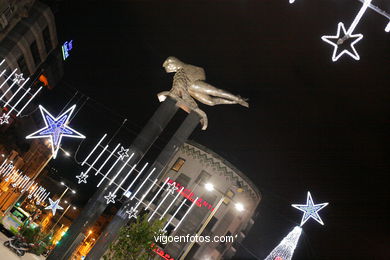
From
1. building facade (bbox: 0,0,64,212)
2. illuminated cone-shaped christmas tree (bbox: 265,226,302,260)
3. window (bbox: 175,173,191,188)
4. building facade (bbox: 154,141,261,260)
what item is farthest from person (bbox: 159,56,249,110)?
window (bbox: 175,173,191,188)

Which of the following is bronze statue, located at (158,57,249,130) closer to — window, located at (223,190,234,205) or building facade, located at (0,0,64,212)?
building facade, located at (0,0,64,212)

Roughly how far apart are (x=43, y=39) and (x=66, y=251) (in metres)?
34.5

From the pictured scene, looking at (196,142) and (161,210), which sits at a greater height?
(196,142)

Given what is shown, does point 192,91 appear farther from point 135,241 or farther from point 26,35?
point 26,35

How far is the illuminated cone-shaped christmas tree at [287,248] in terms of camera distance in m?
28.0

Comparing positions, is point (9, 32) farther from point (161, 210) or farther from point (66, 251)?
point (66, 251)

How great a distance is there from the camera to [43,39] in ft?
145

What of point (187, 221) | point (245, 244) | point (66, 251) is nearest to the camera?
point (66, 251)

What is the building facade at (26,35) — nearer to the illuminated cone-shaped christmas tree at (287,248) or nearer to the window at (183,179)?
the window at (183,179)

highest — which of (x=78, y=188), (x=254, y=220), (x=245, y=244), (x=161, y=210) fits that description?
(x=254, y=220)

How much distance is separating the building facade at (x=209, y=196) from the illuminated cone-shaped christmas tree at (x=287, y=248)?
1484 centimetres

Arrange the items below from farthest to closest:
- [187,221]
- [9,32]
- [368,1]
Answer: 1. [187,221]
2. [9,32]
3. [368,1]

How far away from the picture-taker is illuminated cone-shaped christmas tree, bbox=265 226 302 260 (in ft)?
91.7

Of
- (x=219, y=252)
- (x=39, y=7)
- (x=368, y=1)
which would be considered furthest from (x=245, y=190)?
(x=368, y=1)
